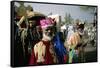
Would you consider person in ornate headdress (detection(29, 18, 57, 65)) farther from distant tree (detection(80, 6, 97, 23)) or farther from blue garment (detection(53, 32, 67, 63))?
distant tree (detection(80, 6, 97, 23))

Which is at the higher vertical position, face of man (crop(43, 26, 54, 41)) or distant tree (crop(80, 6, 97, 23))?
distant tree (crop(80, 6, 97, 23))

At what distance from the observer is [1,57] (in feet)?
6.47

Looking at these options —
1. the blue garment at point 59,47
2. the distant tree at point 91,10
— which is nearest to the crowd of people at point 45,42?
the blue garment at point 59,47

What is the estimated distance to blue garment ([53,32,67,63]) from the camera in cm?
215

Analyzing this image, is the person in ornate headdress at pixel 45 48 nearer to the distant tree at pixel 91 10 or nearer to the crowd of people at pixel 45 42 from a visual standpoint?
the crowd of people at pixel 45 42

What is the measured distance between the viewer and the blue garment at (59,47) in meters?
2.15

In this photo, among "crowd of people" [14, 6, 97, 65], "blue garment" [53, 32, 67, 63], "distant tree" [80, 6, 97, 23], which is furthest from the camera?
"distant tree" [80, 6, 97, 23]

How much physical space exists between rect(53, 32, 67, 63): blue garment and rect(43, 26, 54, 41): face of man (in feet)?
0.15

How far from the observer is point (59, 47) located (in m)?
2.16

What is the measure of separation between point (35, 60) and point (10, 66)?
0.22 metres

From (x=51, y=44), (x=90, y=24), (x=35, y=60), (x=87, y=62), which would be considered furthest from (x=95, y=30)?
(x=35, y=60)

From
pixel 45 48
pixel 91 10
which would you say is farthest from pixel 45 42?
pixel 91 10

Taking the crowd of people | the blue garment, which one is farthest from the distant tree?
the blue garment

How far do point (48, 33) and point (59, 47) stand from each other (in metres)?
0.17
